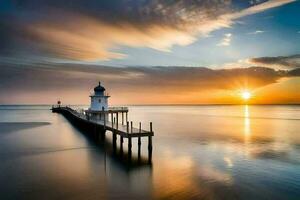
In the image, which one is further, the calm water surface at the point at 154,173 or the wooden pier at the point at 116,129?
the wooden pier at the point at 116,129

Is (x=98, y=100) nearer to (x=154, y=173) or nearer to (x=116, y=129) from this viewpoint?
(x=116, y=129)

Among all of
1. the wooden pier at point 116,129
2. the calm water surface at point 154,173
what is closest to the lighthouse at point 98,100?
the wooden pier at point 116,129

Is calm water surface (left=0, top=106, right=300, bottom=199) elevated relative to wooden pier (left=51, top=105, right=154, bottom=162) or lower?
lower

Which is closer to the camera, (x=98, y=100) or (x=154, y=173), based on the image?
(x=154, y=173)

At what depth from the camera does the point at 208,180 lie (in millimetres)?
17703

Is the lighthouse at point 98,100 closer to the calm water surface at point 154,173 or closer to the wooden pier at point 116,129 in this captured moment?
the wooden pier at point 116,129

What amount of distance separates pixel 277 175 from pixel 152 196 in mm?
9597

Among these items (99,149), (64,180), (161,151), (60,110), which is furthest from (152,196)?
(60,110)

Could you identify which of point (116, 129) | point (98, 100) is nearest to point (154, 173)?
point (116, 129)

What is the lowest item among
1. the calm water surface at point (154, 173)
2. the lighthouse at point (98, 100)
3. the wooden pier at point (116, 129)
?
the calm water surface at point (154, 173)

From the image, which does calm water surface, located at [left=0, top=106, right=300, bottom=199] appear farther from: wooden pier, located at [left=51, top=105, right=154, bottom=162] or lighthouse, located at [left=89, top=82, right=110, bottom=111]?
lighthouse, located at [left=89, top=82, right=110, bottom=111]

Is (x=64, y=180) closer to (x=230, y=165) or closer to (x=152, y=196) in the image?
(x=152, y=196)

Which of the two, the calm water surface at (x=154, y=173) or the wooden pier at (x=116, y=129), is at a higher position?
the wooden pier at (x=116, y=129)

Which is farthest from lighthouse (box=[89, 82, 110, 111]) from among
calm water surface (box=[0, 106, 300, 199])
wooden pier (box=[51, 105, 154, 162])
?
calm water surface (box=[0, 106, 300, 199])
